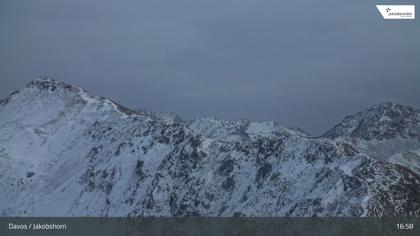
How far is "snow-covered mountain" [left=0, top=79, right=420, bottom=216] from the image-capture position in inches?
5157

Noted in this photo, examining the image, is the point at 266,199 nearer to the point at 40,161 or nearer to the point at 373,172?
the point at 373,172

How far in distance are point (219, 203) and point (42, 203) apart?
172 ft

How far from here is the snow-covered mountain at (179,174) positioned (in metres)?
131

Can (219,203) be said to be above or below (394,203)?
below

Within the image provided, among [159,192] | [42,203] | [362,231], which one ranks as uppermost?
[362,231]

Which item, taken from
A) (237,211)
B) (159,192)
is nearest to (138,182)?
(159,192)

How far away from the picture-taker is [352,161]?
136m

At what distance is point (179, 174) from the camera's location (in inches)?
6383

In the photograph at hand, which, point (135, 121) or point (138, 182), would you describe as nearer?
point (138, 182)

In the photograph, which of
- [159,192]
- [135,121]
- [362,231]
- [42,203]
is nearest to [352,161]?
[362,231]

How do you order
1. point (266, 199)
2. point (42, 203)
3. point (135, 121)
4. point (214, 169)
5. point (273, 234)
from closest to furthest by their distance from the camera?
point (273, 234) → point (266, 199) → point (214, 169) → point (42, 203) → point (135, 121)

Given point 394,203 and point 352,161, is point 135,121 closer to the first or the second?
point 352,161

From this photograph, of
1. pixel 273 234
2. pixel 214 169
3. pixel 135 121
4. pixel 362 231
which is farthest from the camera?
pixel 135 121

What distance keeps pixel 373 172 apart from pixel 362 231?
1630 centimetres
